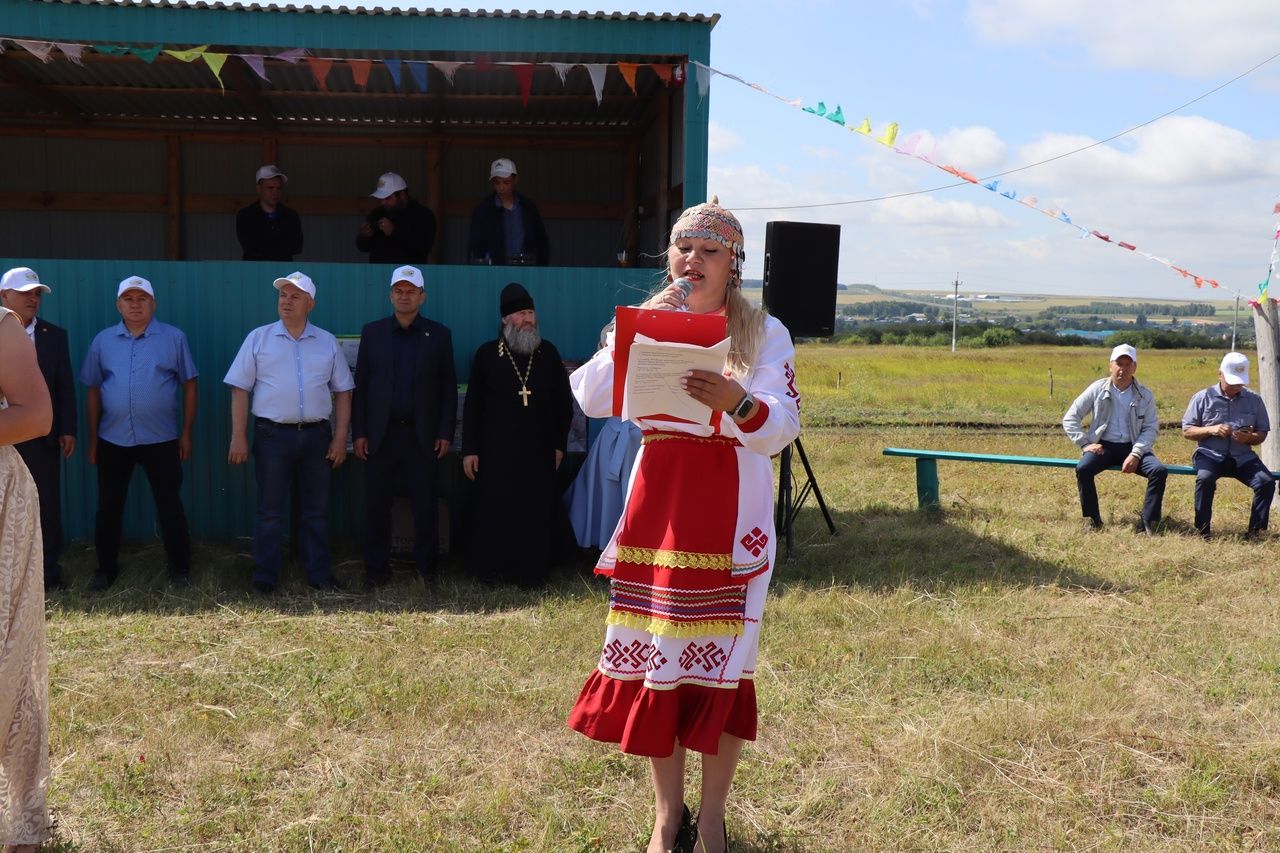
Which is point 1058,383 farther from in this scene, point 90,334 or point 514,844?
point 514,844

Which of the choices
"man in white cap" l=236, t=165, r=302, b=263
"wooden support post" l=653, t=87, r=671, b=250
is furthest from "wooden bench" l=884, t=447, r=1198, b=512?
"man in white cap" l=236, t=165, r=302, b=263

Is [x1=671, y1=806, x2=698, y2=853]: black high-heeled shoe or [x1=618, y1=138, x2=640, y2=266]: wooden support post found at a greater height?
[x1=618, y1=138, x2=640, y2=266]: wooden support post

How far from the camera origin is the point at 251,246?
30.0 feet

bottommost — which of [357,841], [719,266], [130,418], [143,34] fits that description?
[357,841]

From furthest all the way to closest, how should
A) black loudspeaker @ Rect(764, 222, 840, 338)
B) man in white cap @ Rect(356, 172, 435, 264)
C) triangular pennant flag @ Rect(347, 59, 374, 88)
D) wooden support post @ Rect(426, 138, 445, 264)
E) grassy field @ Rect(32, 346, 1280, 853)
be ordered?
wooden support post @ Rect(426, 138, 445, 264), man in white cap @ Rect(356, 172, 435, 264), black loudspeaker @ Rect(764, 222, 840, 338), triangular pennant flag @ Rect(347, 59, 374, 88), grassy field @ Rect(32, 346, 1280, 853)

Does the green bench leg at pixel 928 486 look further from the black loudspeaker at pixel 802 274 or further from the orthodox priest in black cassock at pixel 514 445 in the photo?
the orthodox priest in black cassock at pixel 514 445

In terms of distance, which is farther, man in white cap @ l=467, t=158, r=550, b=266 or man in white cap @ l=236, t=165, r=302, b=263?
man in white cap @ l=236, t=165, r=302, b=263

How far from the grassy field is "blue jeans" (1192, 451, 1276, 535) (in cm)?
51

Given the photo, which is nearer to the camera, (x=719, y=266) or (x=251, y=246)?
(x=719, y=266)

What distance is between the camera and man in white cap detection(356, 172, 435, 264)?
9.01 m

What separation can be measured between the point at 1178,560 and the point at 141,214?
10096mm

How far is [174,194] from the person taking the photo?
11.6 meters

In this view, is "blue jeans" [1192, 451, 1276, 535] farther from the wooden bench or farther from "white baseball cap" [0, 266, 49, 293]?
"white baseball cap" [0, 266, 49, 293]

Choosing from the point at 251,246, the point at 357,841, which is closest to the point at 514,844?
the point at 357,841
